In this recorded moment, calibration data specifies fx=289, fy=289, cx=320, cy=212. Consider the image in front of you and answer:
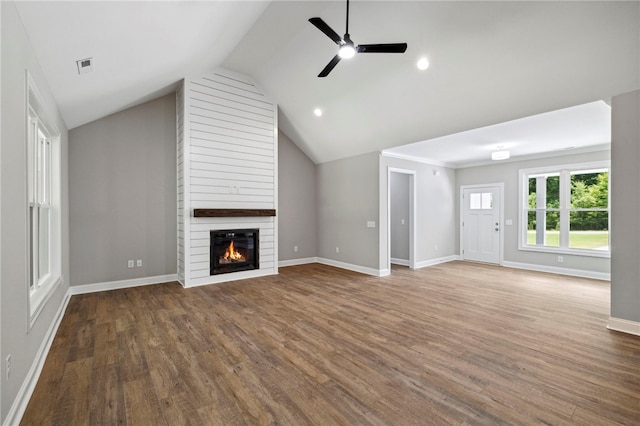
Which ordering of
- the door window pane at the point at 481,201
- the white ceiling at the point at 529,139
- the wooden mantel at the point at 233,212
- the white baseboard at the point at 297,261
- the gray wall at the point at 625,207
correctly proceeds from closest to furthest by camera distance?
1. the gray wall at the point at 625,207
2. the white ceiling at the point at 529,139
3. the wooden mantel at the point at 233,212
4. the white baseboard at the point at 297,261
5. the door window pane at the point at 481,201

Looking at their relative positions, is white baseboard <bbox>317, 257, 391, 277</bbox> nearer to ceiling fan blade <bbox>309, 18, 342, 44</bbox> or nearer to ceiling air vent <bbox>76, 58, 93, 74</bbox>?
ceiling fan blade <bbox>309, 18, 342, 44</bbox>

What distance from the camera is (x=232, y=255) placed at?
5.52 metres

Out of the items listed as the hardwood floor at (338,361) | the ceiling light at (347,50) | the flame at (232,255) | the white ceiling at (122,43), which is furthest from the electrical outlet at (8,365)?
the flame at (232,255)

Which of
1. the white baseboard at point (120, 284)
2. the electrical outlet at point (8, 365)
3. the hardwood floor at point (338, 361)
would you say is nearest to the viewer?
the electrical outlet at point (8, 365)

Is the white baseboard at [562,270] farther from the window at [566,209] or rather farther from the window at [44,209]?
the window at [44,209]

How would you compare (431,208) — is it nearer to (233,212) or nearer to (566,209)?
(566,209)

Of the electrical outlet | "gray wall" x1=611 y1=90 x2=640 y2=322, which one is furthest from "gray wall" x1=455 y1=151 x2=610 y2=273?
the electrical outlet

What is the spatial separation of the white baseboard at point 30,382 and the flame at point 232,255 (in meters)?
A: 2.53

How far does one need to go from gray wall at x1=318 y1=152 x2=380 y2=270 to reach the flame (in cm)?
231

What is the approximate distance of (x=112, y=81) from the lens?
3.45 meters

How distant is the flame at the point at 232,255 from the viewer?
5441 mm

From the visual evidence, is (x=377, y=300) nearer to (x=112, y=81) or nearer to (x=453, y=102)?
(x=453, y=102)

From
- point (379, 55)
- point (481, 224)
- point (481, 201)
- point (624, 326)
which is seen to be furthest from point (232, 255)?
point (481, 201)

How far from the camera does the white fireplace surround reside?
4.98m
